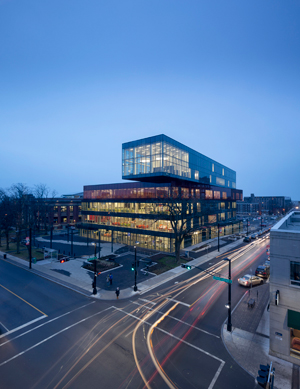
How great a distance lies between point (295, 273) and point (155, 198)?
31.9 m

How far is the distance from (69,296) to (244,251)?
34.2 m

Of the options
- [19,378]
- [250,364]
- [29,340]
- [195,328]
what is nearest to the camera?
[19,378]

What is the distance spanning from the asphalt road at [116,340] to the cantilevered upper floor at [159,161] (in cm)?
2585

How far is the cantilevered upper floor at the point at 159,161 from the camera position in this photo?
42.2m

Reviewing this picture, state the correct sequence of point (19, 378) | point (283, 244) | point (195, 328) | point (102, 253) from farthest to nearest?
1. point (102, 253)
2. point (195, 328)
3. point (283, 244)
4. point (19, 378)

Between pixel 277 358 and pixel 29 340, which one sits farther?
pixel 29 340

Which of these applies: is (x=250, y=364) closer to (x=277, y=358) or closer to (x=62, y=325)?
(x=277, y=358)

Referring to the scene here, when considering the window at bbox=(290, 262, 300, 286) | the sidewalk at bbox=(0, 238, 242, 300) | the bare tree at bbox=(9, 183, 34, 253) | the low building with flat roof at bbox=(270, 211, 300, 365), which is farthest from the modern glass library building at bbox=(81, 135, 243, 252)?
the window at bbox=(290, 262, 300, 286)

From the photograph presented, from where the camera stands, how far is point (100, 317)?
17.3m

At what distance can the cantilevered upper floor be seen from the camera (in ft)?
138

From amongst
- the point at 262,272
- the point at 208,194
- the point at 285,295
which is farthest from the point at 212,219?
the point at 285,295

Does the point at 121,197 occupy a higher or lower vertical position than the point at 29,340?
higher

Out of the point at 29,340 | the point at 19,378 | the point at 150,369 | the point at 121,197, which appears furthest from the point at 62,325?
the point at 121,197

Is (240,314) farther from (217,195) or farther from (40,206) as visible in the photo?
(40,206)
